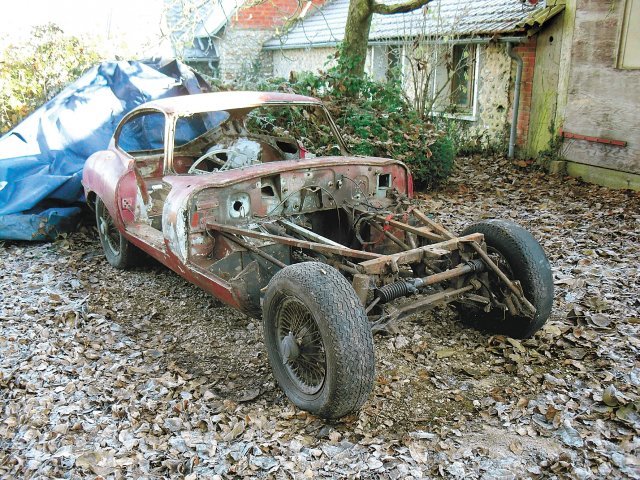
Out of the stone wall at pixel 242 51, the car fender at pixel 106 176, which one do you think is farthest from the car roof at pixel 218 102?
the stone wall at pixel 242 51

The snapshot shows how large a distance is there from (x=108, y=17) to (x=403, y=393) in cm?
1132

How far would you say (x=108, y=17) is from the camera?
12.4m

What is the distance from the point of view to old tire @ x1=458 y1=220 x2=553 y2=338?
4258mm

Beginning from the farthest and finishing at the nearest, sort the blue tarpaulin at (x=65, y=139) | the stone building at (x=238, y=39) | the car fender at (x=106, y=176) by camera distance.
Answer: the stone building at (x=238, y=39)
the blue tarpaulin at (x=65, y=139)
the car fender at (x=106, y=176)

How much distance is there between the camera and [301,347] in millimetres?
3699

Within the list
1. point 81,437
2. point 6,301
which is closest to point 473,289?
point 81,437

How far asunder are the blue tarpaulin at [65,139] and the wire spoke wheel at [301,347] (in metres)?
4.74

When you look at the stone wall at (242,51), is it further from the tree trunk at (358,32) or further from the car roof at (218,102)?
the car roof at (218,102)

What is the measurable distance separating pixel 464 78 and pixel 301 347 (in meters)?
10.1

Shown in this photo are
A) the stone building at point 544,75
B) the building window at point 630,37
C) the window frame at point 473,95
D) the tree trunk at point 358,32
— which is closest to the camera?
the building window at point 630,37

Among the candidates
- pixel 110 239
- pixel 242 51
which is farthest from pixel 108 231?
pixel 242 51

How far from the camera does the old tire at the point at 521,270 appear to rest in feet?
14.0

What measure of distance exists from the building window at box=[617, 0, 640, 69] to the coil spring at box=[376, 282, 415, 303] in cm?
666

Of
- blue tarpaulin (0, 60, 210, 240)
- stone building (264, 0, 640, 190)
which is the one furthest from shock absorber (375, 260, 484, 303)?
stone building (264, 0, 640, 190)
